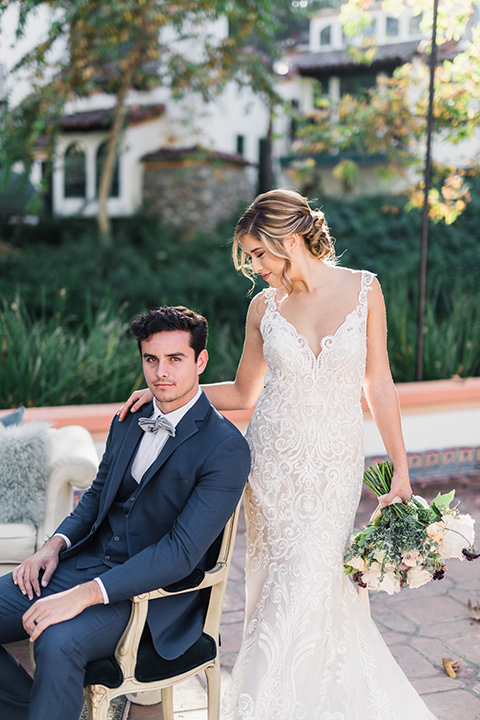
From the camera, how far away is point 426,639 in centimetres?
363

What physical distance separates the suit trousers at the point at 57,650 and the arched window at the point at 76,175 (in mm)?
20838

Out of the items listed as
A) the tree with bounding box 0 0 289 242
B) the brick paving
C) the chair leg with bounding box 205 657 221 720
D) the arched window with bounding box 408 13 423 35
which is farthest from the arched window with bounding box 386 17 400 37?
the chair leg with bounding box 205 657 221 720

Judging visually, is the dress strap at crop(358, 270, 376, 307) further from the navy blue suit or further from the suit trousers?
the suit trousers

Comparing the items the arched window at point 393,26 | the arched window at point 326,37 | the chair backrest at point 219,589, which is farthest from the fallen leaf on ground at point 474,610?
the arched window at point 326,37

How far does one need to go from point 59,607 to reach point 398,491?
123cm

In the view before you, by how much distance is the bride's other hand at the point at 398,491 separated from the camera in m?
2.63

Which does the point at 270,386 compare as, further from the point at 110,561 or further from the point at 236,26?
the point at 236,26

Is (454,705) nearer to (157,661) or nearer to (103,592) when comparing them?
(157,661)

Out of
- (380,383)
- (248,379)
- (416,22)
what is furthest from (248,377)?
(416,22)

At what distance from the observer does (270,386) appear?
2.86m

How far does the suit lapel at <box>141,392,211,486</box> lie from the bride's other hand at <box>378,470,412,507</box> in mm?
713

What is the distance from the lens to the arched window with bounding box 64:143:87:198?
21984 mm

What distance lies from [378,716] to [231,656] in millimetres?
1000

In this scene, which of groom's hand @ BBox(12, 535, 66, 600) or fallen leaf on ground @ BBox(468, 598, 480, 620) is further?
fallen leaf on ground @ BBox(468, 598, 480, 620)
